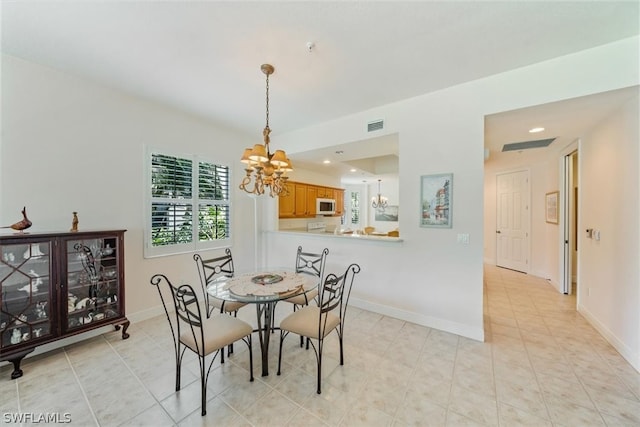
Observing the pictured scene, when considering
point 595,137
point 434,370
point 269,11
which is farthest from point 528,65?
point 434,370

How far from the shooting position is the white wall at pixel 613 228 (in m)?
2.23

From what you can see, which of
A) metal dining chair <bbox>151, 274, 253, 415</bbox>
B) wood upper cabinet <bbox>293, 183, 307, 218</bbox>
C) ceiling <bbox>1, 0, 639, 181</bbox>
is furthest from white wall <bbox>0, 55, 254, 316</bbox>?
wood upper cabinet <bbox>293, 183, 307, 218</bbox>

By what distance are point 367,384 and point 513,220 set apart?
5.76m

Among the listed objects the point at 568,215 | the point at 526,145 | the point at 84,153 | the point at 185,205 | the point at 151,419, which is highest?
the point at 526,145

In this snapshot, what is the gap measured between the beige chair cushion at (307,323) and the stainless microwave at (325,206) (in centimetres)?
379

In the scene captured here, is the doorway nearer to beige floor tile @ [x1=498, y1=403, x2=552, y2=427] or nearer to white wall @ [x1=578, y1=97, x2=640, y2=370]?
white wall @ [x1=578, y1=97, x2=640, y2=370]

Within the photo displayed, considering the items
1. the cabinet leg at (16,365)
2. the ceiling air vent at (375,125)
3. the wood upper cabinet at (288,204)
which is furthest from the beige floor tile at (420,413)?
the wood upper cabinet at (288,204)

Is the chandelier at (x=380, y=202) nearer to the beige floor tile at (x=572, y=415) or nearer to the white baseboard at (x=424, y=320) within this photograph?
the white baseboard at (x=424, y=320)

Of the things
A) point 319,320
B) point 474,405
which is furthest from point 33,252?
point 474,405

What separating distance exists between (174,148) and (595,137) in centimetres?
552

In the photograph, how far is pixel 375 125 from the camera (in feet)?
11.0

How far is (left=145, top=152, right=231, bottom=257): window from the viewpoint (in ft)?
10.8

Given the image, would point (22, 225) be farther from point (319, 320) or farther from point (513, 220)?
point (513, 220)

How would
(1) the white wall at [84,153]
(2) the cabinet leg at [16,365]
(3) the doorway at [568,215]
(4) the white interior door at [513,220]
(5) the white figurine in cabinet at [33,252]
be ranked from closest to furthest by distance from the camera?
1. (2) the cabinet leg at [16,365]
2. (5) the white figurine in cabinet at [33,252]
3. (1) the white wall at [84,153]
4. (3) the doorway at [568,215]
5. (4) the white interior door at [513,220]
